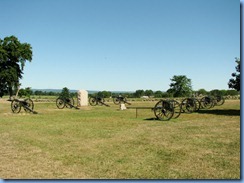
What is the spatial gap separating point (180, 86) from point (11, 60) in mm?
67471

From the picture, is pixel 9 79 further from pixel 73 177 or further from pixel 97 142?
pixel 73 177

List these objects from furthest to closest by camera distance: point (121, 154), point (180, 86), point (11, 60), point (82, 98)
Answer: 1. point (180, 86)
2. point (11, 60)
3. point (82, 98)
4. point (121, 154)

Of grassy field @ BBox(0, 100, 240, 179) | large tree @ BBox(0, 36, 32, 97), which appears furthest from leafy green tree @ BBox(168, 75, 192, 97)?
grassy field @ BBox(0, 100, 240, 179)

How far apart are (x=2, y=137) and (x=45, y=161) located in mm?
4142

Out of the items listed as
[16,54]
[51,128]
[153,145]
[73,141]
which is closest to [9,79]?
[16,54]

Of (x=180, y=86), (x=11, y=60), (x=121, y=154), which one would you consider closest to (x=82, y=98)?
(x=11, y=60)

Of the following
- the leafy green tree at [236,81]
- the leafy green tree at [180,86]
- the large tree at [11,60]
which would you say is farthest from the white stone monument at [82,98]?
the leafy green tree at [180,86]

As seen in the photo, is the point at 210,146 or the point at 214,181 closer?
the point at 214,181

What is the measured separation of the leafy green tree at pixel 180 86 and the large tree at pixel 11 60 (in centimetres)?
6419

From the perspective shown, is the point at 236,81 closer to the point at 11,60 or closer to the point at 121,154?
the point at 121,154

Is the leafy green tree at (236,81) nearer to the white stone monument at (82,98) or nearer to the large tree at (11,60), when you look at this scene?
the white stone monument at (82,98)

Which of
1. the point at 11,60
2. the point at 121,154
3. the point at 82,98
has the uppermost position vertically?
the point at 11,60

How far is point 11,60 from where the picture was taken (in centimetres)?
3397

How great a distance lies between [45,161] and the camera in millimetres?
7090
